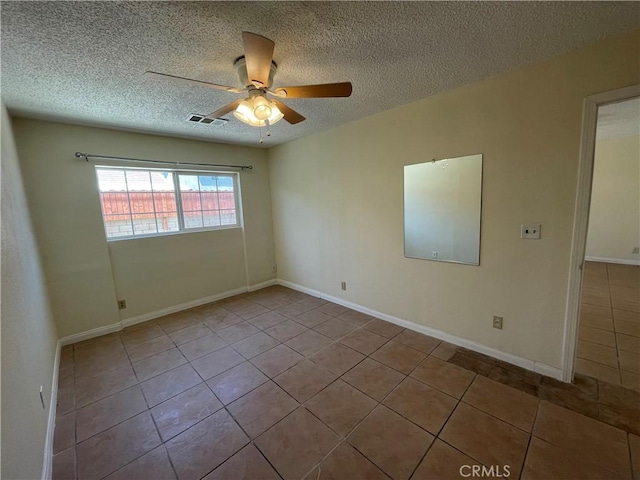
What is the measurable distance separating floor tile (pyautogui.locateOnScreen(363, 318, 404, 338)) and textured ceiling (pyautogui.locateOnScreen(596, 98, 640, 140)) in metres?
3.15

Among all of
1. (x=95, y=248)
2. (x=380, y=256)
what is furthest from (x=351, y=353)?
(x=95, y=248)

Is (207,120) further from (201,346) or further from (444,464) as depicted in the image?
(444,464)

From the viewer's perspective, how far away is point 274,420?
1761 millimetres

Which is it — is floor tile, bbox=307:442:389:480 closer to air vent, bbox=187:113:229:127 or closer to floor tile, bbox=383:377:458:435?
floor tile, bbox=383:377:458:435

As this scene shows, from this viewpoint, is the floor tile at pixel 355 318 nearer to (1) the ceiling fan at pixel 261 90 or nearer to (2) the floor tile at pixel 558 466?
(2) the floor tile at pixel 558 466

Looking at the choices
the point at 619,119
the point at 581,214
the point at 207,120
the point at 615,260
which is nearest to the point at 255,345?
the point at 207,120

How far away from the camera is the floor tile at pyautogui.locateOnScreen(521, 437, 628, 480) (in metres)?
1.33

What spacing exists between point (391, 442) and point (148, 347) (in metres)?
2.56

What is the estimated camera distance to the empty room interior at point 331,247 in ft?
4.66

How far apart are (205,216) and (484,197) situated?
3.63 m

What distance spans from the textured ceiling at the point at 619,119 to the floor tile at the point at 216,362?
14.7ft

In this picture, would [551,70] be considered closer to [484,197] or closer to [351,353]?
[484,197]

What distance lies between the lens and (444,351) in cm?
246

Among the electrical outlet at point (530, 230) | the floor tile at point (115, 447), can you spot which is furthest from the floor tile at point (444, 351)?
the floor tile at point (115, 447)
